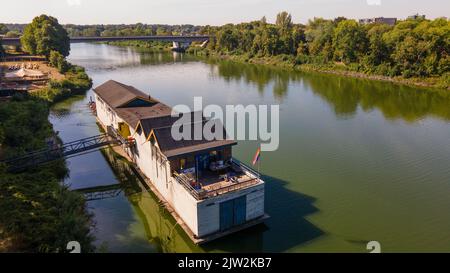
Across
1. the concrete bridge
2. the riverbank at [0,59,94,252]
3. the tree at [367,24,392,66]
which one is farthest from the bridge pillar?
the riverbank at [0,59,94,252]

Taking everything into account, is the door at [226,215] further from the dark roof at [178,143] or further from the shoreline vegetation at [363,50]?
the shoreline vegetation at [363,50]

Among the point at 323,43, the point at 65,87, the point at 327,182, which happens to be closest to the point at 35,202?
the point at 327,182

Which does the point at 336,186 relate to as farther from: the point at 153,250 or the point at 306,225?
the point at 153,250

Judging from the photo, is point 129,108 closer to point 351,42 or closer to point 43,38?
point 43,38

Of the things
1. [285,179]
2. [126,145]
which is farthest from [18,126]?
[285,179]

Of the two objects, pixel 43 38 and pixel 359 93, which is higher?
pixel 43 38
